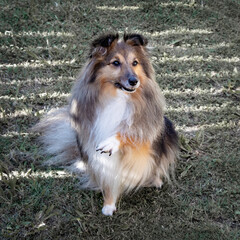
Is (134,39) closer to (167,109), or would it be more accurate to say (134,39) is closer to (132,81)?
(132,81)

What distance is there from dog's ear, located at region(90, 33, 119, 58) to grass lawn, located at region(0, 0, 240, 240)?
1.18 meters

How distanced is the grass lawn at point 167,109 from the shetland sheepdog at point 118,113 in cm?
36

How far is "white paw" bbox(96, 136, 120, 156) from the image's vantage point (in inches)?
91.8

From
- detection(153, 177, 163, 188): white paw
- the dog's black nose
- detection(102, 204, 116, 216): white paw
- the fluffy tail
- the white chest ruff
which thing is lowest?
detection(102, 204, 116, 216): white paw

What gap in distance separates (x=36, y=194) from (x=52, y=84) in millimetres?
1511

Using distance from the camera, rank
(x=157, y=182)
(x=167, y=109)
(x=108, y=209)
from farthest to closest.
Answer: (x=167, y=109), (x=157, y=182), (x=108, y=209)

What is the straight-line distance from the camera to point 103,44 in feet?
7.67

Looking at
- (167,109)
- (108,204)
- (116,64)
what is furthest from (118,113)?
(167,109)

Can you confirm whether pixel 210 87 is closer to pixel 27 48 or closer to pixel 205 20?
pixel 205 20

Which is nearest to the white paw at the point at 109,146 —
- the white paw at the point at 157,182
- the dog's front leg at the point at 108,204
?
the dog's front leg at the point at 108,204

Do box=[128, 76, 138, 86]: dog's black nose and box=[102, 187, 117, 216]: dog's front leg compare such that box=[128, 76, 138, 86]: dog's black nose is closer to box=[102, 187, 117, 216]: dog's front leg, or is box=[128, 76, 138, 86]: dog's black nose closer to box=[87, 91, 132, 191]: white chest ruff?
box=[87, 91, 132, 191]: white chest ruff

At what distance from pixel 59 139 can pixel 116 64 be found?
1.09 m

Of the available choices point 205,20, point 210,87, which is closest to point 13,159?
point 210,87

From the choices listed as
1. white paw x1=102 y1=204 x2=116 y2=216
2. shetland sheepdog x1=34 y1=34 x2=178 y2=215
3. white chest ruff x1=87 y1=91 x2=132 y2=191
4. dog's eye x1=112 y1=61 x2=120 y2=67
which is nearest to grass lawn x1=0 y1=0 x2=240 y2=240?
white paw x1=102 y1=204 x2=116 y2=216
